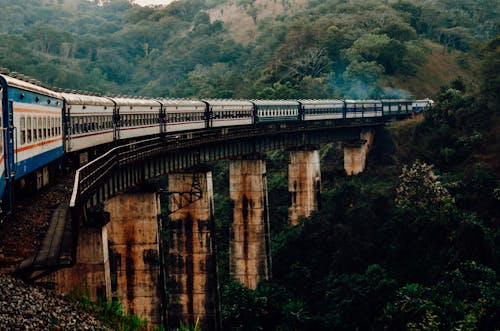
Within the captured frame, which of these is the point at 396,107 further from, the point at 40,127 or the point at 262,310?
the point at 40,127

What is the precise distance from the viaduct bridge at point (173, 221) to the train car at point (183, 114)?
1.25 m

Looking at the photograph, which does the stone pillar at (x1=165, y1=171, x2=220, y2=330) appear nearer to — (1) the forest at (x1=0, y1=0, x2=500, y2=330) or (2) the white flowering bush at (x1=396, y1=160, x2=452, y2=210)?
(1) the forest at (x1=0, y1=0, x2=500, y2=330)

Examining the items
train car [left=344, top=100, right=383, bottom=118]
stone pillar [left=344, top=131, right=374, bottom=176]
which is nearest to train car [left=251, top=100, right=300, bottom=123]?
train car [left=344, top=100, right=383, bottom=118]

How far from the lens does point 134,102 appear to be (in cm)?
3891

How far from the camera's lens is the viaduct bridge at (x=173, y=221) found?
20.4 meters

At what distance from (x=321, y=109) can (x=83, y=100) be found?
4080cm

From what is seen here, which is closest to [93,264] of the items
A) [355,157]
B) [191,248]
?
[191,248]

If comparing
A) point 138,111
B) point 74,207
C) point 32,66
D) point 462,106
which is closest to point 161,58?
point 32,66

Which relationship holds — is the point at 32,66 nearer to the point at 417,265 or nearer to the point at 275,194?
the point at 275,194

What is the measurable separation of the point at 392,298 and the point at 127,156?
15.4m

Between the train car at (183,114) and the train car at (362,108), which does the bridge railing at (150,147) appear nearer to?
the train car at (183,114)

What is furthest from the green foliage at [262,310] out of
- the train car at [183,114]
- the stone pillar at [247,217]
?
the train car at [183,114]

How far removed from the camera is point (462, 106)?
2515 inches

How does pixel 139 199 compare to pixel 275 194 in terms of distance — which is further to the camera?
pixel 275 194
